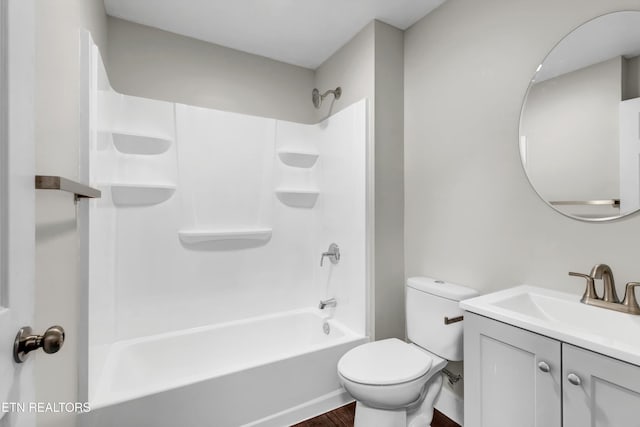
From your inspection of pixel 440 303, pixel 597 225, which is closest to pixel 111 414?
pixel 440 303

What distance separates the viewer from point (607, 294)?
3.84ft

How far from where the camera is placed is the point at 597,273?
3.92 feet

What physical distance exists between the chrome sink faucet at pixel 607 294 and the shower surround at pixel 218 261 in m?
1.14

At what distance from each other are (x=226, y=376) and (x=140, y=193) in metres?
1.33

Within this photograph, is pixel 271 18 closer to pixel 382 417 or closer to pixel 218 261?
pixel 218 261

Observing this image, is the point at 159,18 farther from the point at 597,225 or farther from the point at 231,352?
the point at 597,225

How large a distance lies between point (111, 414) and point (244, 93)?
7.43 ft

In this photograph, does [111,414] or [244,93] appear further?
[244,93]

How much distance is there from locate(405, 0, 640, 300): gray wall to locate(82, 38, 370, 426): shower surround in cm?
42

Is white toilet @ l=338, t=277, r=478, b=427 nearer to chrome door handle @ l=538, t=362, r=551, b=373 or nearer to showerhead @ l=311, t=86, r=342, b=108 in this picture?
chrome door handle @ l=538, t=362, r=551, b=373

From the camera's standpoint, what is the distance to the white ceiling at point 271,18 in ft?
6.27

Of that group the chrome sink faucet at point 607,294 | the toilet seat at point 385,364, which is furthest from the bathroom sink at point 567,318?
the toilet seat at point 385,364

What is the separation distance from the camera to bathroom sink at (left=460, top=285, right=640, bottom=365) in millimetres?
896

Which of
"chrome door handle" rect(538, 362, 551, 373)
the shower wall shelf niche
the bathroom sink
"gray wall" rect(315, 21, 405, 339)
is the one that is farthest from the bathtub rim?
"chrome door handle" rect(538, 362, 551, 373)
